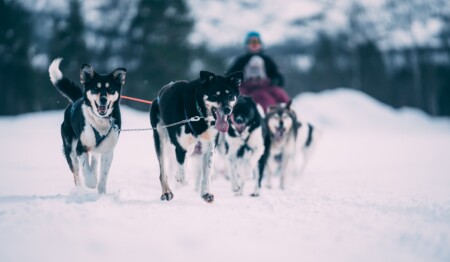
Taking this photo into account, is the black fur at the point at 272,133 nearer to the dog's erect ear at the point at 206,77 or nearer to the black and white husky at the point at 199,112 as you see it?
the black and white husky at the point at 199,112

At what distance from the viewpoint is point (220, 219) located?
11.9 feet

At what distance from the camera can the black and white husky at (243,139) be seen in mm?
5789

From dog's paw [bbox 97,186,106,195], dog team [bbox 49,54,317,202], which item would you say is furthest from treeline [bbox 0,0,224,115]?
dog's paw [bbox 97,186,106,195]

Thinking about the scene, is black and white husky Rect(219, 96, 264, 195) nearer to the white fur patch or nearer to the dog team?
the dog team

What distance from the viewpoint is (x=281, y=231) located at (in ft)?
10.7

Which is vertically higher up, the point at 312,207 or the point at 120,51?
the point at 120,51

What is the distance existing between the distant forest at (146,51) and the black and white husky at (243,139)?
19.0 meters

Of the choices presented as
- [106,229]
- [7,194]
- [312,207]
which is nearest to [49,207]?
[106,229]

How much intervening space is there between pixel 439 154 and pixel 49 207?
11005 millimetres

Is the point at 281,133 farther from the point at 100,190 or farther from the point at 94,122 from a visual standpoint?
the point at 94,122

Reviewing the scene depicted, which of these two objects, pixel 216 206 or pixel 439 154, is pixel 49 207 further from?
pixel 439 154

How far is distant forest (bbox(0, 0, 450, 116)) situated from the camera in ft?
79.4

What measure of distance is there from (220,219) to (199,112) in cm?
116

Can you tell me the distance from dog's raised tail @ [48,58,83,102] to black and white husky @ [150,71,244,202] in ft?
3.50
